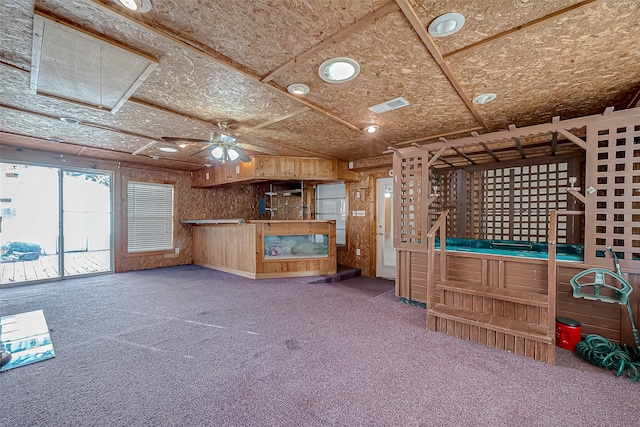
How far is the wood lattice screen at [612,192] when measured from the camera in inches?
93.3

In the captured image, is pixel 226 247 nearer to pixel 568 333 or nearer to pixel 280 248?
pixel 280 248

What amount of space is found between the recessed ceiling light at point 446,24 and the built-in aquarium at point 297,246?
403 cm

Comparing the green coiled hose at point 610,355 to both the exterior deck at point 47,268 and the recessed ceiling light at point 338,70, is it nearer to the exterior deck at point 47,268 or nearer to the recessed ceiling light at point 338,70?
the recessed ceiling light at point 338,70

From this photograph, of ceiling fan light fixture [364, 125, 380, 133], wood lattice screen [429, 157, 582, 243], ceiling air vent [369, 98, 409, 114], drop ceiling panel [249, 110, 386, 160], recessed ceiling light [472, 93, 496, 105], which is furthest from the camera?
wood lattice screen [429, 157, 582, 243]

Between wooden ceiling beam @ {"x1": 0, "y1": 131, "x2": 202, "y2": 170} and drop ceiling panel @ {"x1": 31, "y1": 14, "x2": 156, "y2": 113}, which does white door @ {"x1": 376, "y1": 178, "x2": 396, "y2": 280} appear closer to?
wooden ceiling beam @ {"x1": 0, "y1": 131, "x2": 202, "y2": 170}

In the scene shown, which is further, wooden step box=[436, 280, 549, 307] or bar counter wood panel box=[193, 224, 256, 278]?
bar counter wood panel box=[193, 224, 256, 278]

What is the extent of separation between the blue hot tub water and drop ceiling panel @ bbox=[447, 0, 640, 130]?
161 centimetres

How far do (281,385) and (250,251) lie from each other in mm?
3497

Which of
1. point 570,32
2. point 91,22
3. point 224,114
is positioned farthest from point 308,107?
point 570,32

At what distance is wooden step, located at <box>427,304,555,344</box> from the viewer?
2.22 m

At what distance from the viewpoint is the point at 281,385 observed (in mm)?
1823

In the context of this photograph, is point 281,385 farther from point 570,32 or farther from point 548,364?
point 570,32

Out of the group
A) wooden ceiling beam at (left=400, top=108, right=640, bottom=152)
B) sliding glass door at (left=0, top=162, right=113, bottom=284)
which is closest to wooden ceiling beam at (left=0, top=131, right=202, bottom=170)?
sliding glass door at (left=0, top=162, right=113, bottom=284)

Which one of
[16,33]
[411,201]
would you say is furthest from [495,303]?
[16,33]
